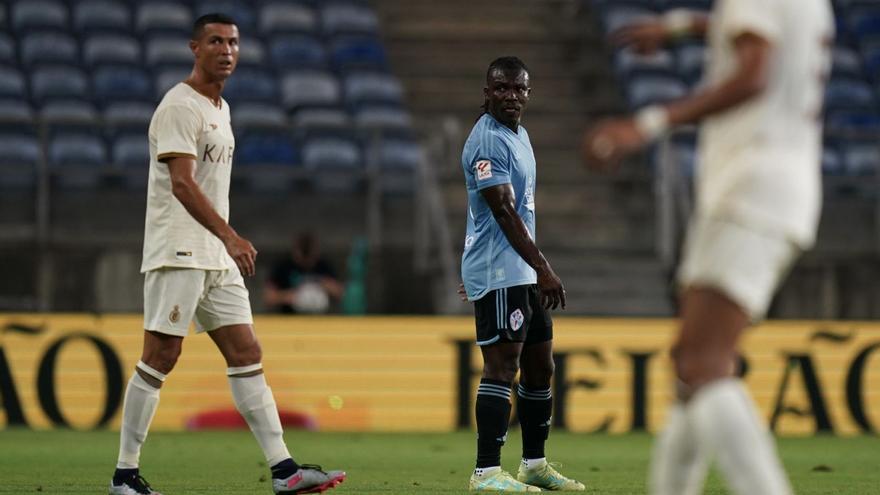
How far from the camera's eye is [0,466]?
962cm

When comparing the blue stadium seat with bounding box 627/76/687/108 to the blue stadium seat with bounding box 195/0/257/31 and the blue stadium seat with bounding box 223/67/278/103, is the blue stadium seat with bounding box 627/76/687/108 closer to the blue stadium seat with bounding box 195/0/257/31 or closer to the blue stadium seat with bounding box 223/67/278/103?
the blue stadium seat with bounding box 223/67/278/103

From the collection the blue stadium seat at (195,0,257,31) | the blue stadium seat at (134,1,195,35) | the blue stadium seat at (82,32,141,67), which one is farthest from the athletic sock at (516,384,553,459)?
the blue stadium seat at (195,0,257,31)

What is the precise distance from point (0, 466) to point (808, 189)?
20.5ft

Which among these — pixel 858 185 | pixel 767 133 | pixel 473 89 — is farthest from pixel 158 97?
pixel 767 133

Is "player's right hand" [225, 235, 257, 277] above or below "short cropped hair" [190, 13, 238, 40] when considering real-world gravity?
below

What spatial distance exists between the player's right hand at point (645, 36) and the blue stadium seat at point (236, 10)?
14.3 metres

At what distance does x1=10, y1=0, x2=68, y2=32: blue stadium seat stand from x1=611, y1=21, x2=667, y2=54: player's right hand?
1436cm

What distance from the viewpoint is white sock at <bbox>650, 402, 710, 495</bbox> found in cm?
487

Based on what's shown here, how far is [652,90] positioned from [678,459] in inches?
540

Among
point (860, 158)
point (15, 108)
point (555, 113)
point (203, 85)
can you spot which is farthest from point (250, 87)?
point (203, 85)

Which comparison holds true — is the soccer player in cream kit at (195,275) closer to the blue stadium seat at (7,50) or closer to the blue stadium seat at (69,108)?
the blue stadium seat at (69,108)

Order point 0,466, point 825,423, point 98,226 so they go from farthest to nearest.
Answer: point 98,226, point 825,423, point 0,466

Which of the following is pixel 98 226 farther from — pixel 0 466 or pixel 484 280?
pixel 484 280

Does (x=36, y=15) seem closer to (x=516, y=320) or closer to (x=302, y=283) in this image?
(x=302, y=283)
